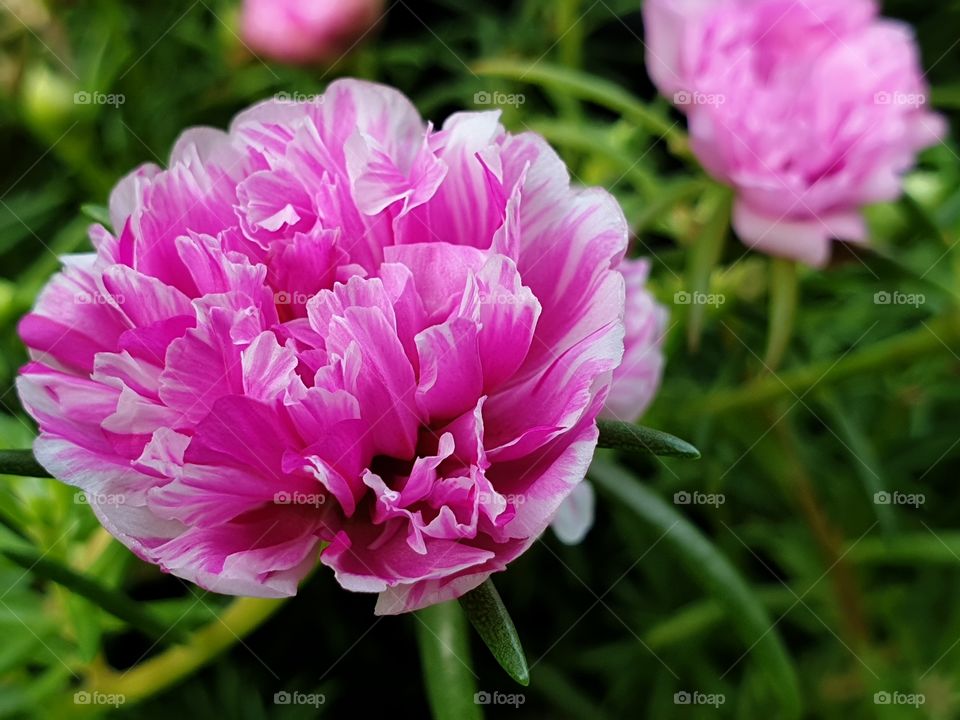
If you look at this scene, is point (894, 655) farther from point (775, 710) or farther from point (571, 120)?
point (571, 120)

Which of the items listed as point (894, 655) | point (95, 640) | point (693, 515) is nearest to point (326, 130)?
point (95, 640)
